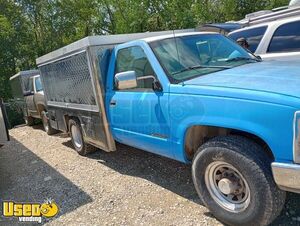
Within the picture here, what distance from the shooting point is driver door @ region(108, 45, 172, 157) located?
12.7ft

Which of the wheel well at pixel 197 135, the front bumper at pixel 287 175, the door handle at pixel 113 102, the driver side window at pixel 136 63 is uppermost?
the driver side window at pixel 136 63

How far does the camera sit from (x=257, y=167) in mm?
2930

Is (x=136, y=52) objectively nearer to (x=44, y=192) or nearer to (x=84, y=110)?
(x=84, y=110)

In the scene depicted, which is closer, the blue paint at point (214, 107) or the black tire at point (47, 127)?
the blue paint at point (214, 107)

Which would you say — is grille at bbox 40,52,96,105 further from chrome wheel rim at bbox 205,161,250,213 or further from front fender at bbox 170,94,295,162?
chrome wheel rim at bbox 205,161,250,213

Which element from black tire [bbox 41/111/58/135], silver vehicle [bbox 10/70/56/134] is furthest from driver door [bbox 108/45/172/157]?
silver vehicle [bbox 10/70/56/134]

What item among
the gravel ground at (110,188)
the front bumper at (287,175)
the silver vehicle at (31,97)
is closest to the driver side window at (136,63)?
the gravel ground at (110,188)

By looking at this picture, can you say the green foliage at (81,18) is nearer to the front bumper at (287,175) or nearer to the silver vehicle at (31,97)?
the silver vehicle at (31,97)

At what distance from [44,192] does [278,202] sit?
3.44 m

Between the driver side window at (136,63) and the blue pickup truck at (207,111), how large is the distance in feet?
0.04

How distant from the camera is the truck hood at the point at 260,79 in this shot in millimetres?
2859

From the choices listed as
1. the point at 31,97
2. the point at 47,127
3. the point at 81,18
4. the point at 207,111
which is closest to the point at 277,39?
the point at 207,111

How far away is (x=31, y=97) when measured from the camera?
11289mm

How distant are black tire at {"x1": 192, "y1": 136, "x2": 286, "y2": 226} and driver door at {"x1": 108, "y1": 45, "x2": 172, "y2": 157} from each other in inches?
26.3
